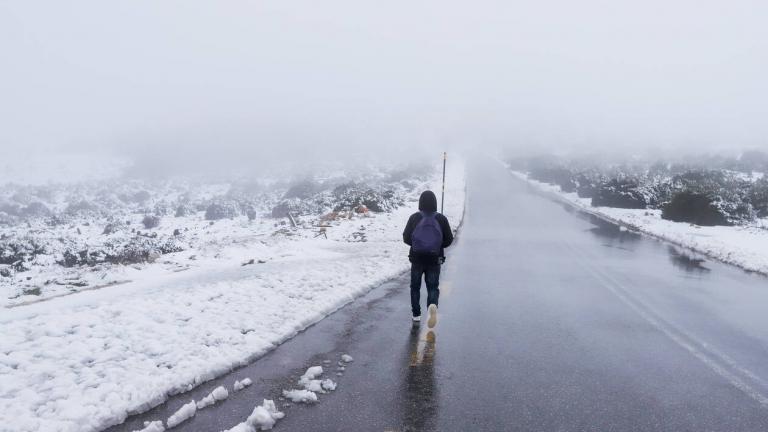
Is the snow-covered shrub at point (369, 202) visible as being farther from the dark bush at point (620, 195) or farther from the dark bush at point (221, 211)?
the dark bush at point (620, 195)

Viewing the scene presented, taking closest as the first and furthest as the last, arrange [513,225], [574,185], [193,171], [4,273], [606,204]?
[4,273] < [513,225] < [606,204] < [574,185] < [193,171]

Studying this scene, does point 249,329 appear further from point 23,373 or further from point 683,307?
point 683,307

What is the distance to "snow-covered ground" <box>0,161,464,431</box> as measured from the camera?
14.1 feet

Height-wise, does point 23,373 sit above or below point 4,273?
above

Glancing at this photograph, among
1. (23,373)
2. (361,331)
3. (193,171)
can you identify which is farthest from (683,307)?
(193,171)

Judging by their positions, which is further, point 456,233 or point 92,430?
point 456,233

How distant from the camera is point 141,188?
48094mm

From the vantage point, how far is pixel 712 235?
59.0 ft

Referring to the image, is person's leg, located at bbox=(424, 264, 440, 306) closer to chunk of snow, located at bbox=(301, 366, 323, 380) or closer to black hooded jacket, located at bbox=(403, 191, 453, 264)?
black hooded jacket, located at bbox=(403, 191, 453, 264)

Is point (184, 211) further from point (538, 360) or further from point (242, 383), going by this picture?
point (538, 360)

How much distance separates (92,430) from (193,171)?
6283cm

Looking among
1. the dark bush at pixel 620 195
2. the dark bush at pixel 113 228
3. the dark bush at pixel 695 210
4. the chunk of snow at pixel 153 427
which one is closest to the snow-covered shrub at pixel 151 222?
the dark bush at pixel 113 228

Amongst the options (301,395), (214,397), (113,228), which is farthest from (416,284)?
(113,228)

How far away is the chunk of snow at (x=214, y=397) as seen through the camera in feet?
14.4
